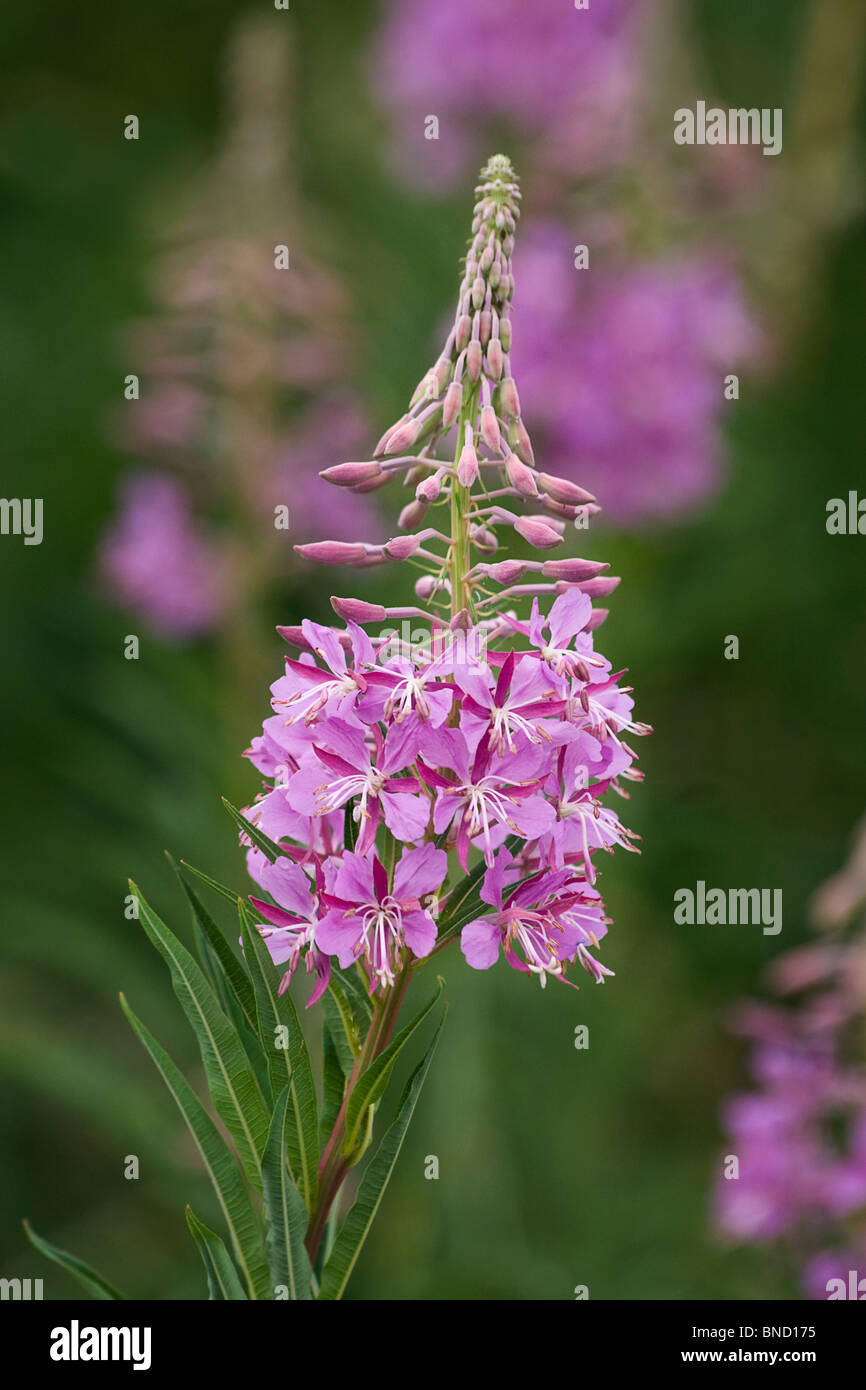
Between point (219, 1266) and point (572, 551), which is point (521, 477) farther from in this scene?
point (572, 551)

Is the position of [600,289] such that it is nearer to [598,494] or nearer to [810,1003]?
[598,494]

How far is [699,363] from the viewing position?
15.9 ft

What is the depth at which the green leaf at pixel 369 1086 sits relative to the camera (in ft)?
5.35

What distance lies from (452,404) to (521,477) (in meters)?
0.13

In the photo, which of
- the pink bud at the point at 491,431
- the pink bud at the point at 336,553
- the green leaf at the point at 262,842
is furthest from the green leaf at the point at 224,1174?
the pink bud at the point at 491,431

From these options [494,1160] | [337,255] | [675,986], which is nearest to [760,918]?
[675,986]

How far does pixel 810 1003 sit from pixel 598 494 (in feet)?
6.30

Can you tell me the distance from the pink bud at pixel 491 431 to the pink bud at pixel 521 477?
1.0 inches

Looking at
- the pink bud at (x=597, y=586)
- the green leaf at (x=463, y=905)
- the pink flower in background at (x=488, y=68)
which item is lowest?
the green leaf at (x=463, y=905)

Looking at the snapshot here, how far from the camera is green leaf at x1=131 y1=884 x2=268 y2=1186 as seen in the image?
5.28 ft

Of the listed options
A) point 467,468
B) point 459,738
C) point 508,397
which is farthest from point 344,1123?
point 508,397

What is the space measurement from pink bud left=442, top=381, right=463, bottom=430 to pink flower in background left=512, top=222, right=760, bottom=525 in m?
2.93

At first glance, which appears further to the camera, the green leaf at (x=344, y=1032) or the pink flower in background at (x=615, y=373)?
the pink flower in background at (x=615, y=373)

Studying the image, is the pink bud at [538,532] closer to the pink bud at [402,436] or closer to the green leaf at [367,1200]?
the pink bud at [402,436]
